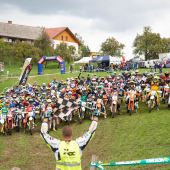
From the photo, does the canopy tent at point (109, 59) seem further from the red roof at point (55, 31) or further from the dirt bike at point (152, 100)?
the red roof at point (55, 31)

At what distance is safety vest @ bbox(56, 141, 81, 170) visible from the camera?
7.43 m

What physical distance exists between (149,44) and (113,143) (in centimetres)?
6466

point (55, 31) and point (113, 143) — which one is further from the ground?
point (55, 31)

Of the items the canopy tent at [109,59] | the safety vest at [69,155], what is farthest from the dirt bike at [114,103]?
the canopy tent at [109,59]

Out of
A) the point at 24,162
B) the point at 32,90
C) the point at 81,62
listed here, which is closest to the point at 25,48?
the point at 81,62

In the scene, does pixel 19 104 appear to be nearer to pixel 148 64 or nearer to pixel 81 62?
pixel 148 64

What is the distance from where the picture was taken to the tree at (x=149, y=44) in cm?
7800

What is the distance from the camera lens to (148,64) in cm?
5281

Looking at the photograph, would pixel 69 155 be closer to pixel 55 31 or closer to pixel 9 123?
pixel 9 123

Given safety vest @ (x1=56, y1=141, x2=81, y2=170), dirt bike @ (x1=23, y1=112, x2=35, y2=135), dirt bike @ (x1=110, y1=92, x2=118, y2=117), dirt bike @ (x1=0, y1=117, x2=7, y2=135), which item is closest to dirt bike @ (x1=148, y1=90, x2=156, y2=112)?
dirt bike @ (x1=110, y1=92, x2=118, y2=117)

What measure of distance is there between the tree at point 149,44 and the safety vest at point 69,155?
72.2 meters

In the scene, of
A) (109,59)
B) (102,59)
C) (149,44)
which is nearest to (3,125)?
(109,59)

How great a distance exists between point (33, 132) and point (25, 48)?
52.3 metres

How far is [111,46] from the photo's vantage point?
281 ft
